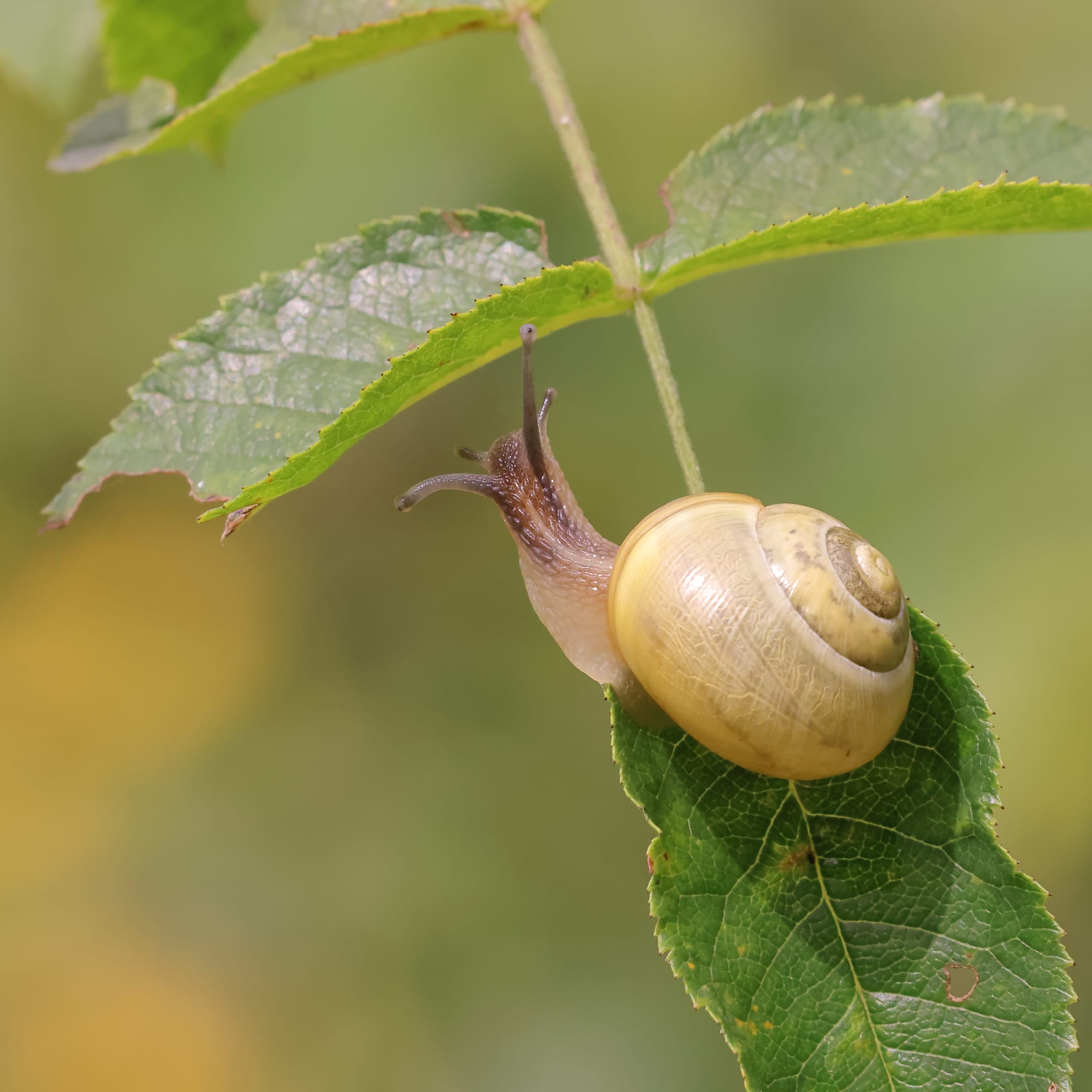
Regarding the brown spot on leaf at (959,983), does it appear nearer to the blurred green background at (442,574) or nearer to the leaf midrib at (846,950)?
the leaf midrib at (846,950)

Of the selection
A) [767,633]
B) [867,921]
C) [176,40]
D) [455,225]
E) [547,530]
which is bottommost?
[867,921]

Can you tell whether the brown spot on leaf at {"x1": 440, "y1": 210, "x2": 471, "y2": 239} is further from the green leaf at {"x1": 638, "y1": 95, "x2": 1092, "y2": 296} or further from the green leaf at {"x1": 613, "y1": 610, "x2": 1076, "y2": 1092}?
the green leaf at {"x1": 613, "y1": 610, "x2": 1076, "y2": 1092}

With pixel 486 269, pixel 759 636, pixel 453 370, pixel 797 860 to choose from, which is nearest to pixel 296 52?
pixel 486 269

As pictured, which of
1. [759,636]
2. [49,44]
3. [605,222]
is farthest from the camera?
[49,44]

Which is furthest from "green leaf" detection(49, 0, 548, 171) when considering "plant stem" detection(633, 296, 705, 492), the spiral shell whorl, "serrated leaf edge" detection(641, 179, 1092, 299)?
the spiral shell whorl

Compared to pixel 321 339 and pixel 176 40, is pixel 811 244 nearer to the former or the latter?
pixel 321 339

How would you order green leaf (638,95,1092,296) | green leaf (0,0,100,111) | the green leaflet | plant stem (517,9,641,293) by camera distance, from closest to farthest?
the green leaflet
plant stem (517,9,641,293)
green leaf (638,95,1092,296)
green leaf (0,0,100,111)
